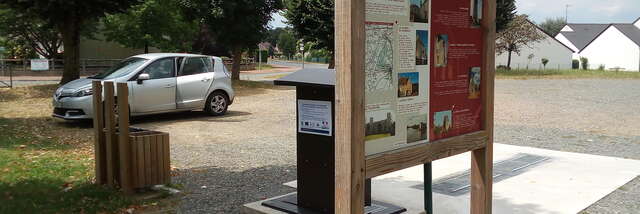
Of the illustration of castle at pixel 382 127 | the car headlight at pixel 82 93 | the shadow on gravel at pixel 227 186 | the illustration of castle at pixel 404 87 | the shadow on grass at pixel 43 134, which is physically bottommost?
the shadow on gravel at pixel 227 186

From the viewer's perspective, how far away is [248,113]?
1399cm

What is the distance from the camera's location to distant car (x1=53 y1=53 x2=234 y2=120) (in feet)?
35.4

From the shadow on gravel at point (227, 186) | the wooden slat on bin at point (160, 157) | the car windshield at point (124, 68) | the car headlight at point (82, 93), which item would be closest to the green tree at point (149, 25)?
the car windshield at point (124, 68)

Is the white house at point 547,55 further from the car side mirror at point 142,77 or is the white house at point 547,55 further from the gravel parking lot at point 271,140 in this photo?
the car side mirror at point 142,77

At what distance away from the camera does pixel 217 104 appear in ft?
42.7

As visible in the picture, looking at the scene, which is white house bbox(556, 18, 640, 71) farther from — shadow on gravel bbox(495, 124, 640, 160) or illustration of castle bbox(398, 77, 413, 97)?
illustration of castle bbox(398, 77, 413, 97)

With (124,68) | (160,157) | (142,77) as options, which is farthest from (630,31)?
(160,157)

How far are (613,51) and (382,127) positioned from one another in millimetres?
77840

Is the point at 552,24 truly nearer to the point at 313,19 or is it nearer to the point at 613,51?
the point at 613,51

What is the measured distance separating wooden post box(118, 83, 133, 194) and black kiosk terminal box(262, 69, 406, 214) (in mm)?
1928

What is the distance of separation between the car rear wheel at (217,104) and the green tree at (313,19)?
1518 cm

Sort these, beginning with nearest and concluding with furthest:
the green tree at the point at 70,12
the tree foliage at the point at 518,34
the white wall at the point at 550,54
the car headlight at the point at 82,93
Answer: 1. the car headlight at the point at 82,93
2. the green tree at the point at 70,12
3. the tree foliage at the point at 518,34
4. the white wall at the point at 550,54

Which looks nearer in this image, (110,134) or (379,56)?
(379,56)

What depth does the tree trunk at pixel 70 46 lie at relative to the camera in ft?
54.4
